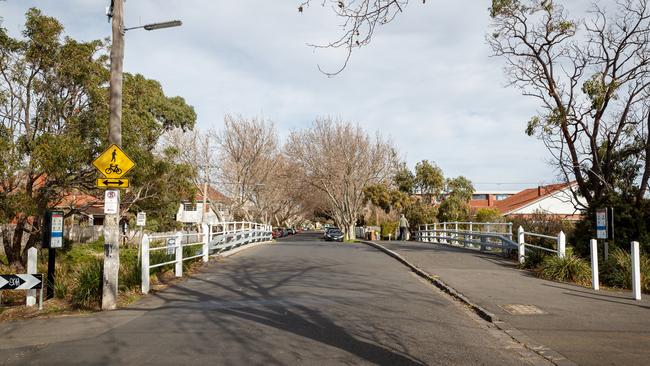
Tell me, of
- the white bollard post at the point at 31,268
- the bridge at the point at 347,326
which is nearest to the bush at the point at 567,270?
the bridge at the point at 347,326

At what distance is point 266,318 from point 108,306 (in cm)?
332

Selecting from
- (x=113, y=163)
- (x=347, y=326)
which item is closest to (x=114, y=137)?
(x=113, y=163)

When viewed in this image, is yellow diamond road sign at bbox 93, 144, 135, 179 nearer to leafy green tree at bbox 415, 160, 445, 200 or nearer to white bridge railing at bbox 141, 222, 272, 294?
white bridge railing at bbox 141, 222, 272, 294

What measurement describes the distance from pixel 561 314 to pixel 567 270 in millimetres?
4967

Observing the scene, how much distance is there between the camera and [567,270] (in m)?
13.8

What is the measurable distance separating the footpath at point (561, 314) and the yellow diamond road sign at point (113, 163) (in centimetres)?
705

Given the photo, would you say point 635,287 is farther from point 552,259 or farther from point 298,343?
point 298,343

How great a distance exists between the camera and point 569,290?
A: 12.0 m

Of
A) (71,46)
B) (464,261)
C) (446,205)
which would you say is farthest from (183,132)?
(464,261)

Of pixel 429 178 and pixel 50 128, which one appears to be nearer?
pixel 50 128

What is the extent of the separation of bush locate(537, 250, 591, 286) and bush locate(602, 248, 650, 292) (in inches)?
17.3

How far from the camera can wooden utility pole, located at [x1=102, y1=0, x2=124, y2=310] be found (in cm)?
1019

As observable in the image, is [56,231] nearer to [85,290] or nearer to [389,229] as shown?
[85,290]

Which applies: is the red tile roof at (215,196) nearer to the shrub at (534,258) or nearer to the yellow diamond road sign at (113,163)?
the shrub at (534,258)
